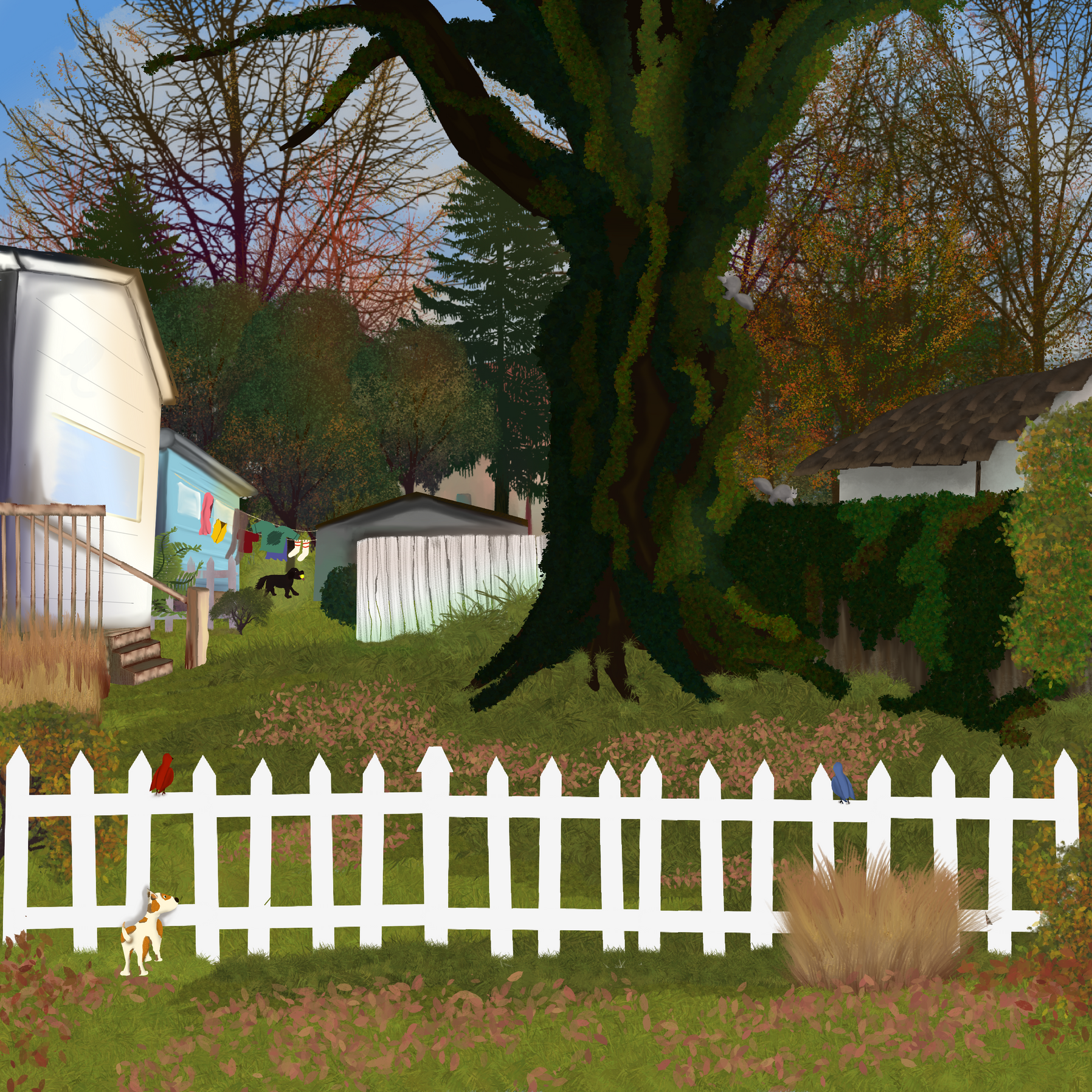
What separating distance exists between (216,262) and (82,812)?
3851 cm

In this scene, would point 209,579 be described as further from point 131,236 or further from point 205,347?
point 131,236

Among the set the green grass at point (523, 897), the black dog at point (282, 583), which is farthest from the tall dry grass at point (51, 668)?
the black dog at point (282, 583)

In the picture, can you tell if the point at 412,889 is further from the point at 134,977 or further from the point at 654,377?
the point at 654,377

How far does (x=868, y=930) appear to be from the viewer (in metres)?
5.38

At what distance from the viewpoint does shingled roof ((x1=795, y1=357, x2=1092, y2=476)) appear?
1822 centimetres

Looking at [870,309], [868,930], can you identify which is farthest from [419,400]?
[868,930]

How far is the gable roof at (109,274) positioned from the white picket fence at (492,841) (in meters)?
10.6

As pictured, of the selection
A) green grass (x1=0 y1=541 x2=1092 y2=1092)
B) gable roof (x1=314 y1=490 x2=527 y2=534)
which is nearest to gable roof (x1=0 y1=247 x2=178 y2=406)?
green grass (x1=0 y1=541 x2=1092 y2=1092)

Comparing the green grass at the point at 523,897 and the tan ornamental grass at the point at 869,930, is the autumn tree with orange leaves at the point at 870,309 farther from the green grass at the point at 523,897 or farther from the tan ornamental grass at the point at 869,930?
the tan ornamental grass at the point at 869,930

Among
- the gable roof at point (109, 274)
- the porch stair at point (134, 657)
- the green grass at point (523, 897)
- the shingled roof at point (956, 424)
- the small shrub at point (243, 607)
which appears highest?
the gable roof at point (109, 274)

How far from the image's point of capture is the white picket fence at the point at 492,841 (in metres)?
5.58

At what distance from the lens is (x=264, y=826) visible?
563 centimetres

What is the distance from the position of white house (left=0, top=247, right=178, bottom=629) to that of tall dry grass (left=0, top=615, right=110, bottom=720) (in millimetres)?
1629

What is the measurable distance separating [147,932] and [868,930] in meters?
3.46
